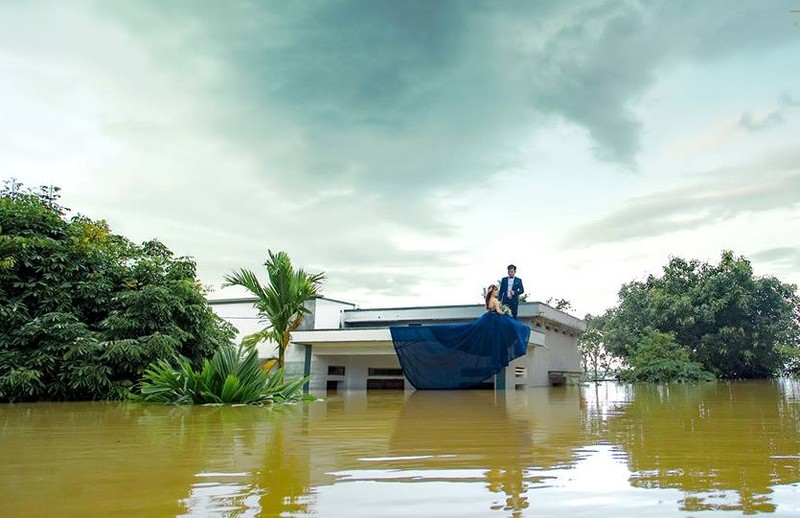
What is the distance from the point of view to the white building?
1508 centimetres

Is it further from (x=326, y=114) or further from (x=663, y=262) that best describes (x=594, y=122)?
(x=663, y=262)

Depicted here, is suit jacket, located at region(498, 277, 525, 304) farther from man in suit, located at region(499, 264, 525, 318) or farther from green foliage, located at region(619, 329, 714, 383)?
green foliage, located at region(619, 329, 714, 383)

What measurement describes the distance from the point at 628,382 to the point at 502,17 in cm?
1397

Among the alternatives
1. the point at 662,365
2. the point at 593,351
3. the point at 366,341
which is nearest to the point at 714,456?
the point at 366,341

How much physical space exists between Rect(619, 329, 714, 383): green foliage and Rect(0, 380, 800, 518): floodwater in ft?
51.0

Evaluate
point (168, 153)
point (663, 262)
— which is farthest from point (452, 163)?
point (663, 262)

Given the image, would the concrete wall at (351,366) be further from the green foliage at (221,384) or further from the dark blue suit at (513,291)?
the green foliage at (221,384)

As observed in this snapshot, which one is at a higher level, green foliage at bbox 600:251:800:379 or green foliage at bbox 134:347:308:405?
green foliage at bbox 600:251:800:379

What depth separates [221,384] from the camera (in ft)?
23.5

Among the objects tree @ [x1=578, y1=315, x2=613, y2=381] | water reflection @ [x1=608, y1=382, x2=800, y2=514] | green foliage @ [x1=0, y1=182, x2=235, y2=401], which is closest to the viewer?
water reflection @ [x1=608, y1=382, x2=800, y2=514]

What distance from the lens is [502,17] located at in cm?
973

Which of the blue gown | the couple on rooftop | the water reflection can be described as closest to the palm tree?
the blue gown

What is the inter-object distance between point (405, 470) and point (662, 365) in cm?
1854

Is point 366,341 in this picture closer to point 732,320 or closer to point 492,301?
point 492,301
